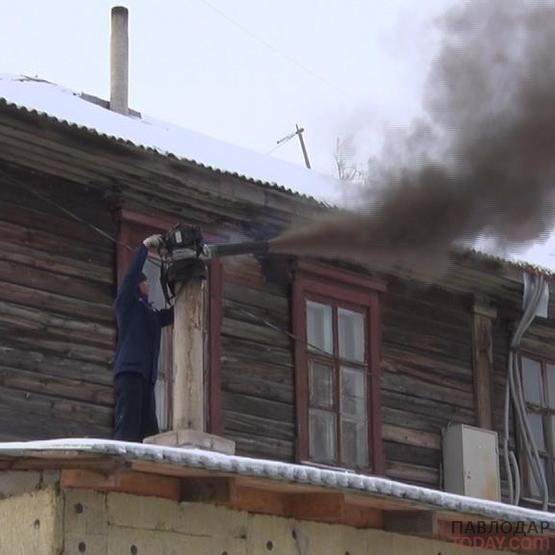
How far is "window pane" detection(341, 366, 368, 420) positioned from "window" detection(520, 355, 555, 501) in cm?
228

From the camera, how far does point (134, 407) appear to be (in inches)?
408

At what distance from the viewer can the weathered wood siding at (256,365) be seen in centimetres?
1244

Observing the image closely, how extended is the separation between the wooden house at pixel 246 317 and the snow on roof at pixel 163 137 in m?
0.04

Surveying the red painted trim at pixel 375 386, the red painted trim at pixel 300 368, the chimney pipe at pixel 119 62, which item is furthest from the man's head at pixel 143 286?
the chimney pipe at pixel 119 62

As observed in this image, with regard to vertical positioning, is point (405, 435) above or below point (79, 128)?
below

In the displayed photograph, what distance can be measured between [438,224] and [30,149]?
11.1ft

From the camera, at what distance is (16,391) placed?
10.8m

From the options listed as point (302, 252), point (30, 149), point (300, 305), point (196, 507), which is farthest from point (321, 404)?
point (196, 507)

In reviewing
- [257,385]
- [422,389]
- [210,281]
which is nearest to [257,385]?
[257,385]

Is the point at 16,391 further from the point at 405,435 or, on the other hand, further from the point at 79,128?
the point at 405,435

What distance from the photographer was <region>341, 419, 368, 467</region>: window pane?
13242 millimetres

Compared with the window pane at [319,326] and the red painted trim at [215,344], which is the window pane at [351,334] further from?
the red painted trim at [215,344]

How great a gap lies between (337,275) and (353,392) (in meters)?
1.07

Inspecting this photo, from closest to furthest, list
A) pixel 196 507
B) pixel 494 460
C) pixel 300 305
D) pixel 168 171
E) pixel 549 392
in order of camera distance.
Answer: pixel 196 507, pixel 168 171, pixel 300 305, pixel 494 460, pixel 549 392
